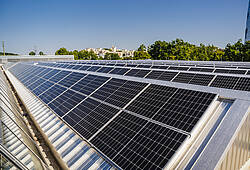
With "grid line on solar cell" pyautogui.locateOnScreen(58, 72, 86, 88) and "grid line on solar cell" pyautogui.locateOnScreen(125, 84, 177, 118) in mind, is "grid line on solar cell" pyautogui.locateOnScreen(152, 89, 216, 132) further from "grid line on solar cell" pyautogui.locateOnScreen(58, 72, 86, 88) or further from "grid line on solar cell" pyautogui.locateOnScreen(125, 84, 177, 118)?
"grid line on solar cell" pyautogui.locateOnScreen(58, 72, 86, 88)

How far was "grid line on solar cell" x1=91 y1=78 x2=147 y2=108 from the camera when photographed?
29.3 ft

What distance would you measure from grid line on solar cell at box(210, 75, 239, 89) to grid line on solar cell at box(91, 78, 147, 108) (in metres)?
6.46

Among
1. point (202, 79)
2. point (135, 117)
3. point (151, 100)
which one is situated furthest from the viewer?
point (202, 79)

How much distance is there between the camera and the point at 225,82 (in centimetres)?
1222

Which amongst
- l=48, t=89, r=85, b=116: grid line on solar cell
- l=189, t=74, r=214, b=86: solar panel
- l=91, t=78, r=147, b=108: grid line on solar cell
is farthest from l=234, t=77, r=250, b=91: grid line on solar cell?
l=48, t=89, r=85, b=116: grid line on solar cell

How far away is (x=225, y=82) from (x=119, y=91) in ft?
28.0

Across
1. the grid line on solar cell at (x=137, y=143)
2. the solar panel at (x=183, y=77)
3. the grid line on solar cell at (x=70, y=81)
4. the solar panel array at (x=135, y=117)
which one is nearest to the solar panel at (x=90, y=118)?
the solar panel array at (x=135, y=117)

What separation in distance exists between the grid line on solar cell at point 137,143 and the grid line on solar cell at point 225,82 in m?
8.42

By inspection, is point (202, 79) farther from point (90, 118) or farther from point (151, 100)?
point (90, 118)

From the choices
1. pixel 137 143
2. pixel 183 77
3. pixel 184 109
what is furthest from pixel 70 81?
pixel 184 109

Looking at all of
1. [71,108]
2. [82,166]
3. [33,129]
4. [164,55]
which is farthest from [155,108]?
[164,55]

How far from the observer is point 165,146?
5.33 metres

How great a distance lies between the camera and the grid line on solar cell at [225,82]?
38.5 feet

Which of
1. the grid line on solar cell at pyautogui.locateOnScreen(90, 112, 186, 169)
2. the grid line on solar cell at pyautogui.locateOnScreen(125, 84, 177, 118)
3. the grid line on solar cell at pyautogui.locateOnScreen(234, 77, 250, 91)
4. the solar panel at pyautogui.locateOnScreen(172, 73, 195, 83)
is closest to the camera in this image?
the grid line on solar cell at pyautogui.locateOnScreen(90, 112, 186, 169)
